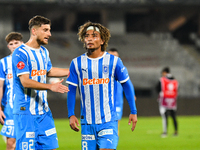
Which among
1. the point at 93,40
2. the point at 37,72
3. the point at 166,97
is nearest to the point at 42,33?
the point at 37,72

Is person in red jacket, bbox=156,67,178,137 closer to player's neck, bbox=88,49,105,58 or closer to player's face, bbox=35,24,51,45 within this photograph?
player's neck, bbox=88,49,105,58

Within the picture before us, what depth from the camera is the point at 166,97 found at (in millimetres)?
12344

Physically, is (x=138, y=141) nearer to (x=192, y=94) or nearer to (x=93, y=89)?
(x=93, y=89)

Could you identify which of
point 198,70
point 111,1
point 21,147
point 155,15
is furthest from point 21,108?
point 155,15

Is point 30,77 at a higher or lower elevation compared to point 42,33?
lower

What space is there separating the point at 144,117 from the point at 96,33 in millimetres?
16019

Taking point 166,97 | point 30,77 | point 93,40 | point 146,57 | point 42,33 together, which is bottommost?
point 166,97

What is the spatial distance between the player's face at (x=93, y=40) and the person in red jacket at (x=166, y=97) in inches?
294

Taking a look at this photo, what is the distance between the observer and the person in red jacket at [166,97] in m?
12.1

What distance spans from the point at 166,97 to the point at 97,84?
7.74 metres

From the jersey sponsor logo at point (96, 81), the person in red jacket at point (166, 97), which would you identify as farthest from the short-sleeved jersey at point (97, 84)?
the person in red jacket at point (166, 97)

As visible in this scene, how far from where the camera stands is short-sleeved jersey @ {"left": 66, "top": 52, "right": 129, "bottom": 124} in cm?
489

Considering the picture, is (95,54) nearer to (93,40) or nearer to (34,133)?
(93,40)

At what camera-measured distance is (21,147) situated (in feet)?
16.3
